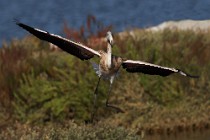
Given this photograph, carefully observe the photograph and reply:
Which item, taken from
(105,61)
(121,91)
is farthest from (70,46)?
(121,91)

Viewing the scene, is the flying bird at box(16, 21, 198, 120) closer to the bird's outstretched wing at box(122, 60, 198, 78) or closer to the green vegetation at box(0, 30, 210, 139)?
the bird's outstretched wing at box(122, 60, 198, 78)

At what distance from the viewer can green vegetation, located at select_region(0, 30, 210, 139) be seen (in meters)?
18.0

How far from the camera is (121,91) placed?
18.4 meters

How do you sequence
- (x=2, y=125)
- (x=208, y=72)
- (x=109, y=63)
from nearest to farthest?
(x=109, y=63), (x=2, y=125), (x=208, y=72)

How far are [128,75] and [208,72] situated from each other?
160 cm

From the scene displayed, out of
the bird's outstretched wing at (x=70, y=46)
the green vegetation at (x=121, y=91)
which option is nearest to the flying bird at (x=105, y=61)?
the bird's outstretched wing at (x=70, y=46)

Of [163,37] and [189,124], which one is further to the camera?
[163,37]

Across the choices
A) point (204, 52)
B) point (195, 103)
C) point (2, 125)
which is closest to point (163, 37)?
point (204, 52)

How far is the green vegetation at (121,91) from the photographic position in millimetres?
18031

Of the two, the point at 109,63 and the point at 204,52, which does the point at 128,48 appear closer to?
the point at 204,52

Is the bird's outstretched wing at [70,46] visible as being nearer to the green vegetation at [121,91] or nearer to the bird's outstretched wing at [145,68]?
the bird's outstretched wing at [145,68]

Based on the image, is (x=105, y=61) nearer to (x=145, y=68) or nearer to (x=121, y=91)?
(x=145, y=68)

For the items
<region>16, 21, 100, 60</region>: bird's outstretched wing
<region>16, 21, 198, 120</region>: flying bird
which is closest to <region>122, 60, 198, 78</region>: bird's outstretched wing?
<region>16, 21, 198, 120</region>: flying bird

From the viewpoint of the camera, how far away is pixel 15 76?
19.1 m
